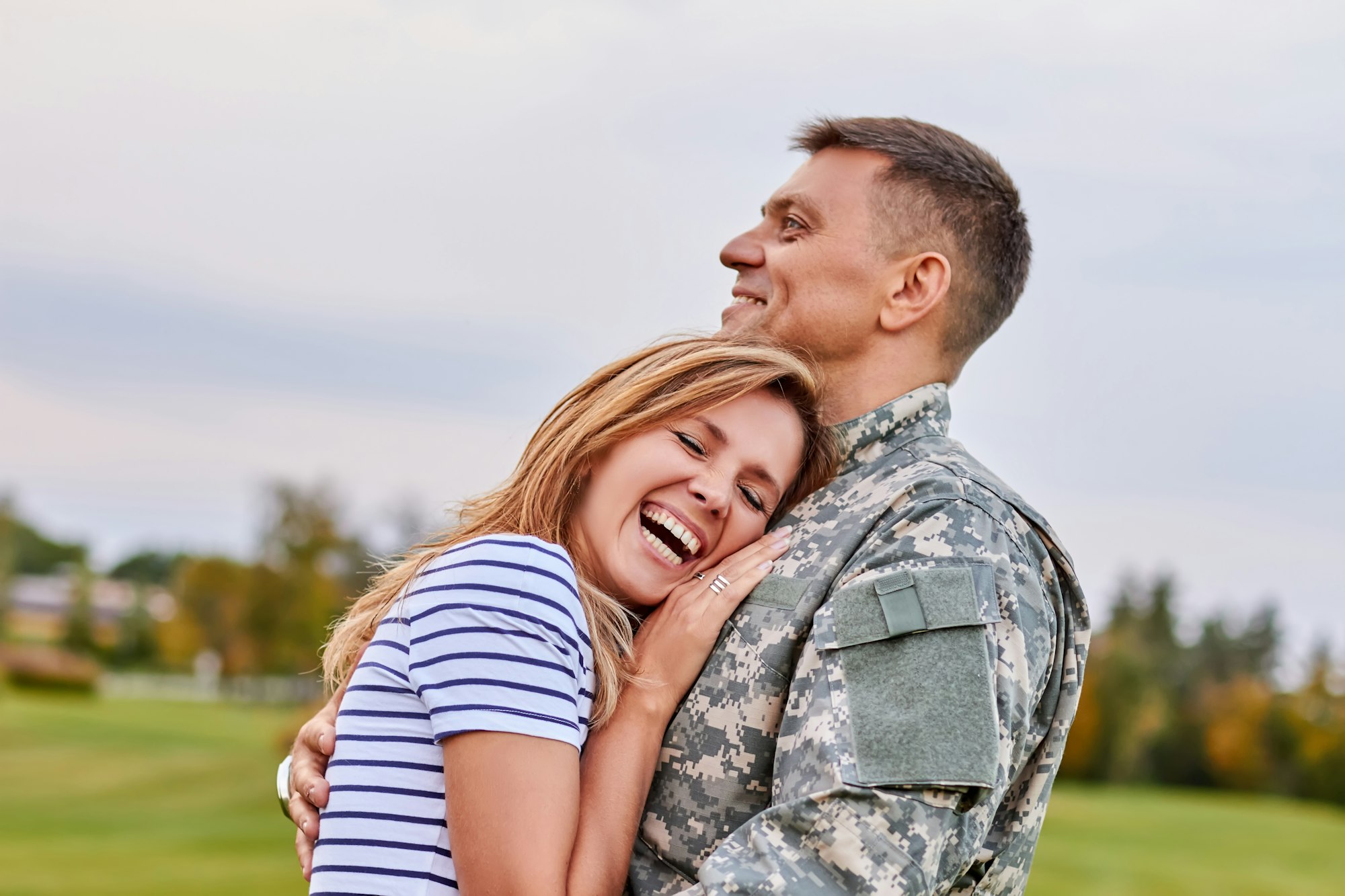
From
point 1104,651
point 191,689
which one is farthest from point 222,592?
point 1104,651

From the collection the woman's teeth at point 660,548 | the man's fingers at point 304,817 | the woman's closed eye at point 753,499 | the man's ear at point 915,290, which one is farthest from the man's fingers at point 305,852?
the man's ear at point 915,290

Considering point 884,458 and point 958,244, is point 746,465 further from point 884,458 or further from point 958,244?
point 958,244

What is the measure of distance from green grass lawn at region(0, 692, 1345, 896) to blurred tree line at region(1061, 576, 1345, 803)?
0.80 m

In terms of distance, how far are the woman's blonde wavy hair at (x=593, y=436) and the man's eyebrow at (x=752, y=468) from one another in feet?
0.13

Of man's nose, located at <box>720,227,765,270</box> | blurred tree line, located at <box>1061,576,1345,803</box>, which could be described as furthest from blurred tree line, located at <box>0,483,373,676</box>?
man's nose, located at <box>720,227,765,270</box>

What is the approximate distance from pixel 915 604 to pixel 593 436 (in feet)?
3.20

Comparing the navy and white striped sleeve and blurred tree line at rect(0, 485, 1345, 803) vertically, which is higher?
the navy and white striped sleeve

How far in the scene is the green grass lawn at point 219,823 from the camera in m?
27.7

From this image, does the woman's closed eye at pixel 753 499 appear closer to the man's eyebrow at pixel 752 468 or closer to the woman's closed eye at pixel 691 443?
the man's eyebrow at pixel 752 468

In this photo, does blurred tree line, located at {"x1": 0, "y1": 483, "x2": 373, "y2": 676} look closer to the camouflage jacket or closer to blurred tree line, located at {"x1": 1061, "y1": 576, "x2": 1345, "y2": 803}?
blurred tree line, located at {"x1": 1061, "y1": 576, "x2": 1345, "y2": 803}

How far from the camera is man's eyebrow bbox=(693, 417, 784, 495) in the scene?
3.45 meters

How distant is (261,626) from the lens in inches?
1266

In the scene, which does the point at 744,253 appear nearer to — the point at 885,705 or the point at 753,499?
the point at 753,499

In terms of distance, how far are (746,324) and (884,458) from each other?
0.64m
